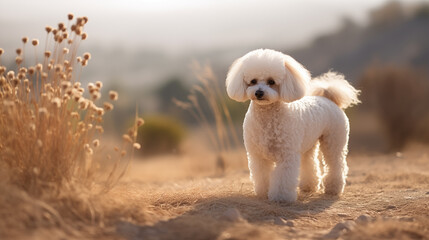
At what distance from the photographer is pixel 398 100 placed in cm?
1136

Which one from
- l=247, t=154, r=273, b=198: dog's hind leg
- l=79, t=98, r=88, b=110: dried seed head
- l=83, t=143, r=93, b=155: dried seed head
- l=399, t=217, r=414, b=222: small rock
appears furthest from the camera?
l=247, t=154, r=273, b=198: dog's hind leg

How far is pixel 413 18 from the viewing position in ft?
82.9

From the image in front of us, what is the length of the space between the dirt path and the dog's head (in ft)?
3.03

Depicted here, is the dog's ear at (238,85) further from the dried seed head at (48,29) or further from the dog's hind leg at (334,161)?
the dried seed head at (48,29)

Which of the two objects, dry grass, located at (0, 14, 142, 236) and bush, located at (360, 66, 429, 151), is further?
bush, located at (360, 66, 429, 151)

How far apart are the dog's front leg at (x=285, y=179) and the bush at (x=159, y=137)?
11.0m

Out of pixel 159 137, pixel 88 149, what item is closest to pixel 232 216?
pixel 88 149

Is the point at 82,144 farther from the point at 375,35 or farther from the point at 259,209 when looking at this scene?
the point at 375,35

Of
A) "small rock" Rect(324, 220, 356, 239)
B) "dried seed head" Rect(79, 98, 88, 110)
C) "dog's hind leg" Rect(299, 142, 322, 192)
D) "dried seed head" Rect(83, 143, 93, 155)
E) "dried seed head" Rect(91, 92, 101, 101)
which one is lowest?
"small rock" Rect(324, 220, 356, 239)

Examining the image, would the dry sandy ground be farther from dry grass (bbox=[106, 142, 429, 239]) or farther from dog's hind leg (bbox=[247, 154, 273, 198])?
dog's hind leg (bbox=[247, 154, 273, 198])

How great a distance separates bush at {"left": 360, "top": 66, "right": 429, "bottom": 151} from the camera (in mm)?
11281

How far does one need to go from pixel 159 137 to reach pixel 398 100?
284 inches

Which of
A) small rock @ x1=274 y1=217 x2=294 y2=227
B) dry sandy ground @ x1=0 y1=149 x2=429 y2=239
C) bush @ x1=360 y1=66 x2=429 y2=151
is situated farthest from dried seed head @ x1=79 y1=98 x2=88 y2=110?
bush @ x1=360 y1=66 x2=429 y2=151

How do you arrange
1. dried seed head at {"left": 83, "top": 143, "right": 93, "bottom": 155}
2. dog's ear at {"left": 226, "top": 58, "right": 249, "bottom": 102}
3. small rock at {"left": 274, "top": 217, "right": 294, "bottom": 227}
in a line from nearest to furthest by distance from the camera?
dried seed head at {"left": 83, "top": 143, "right": 93, "bottom": 155} < small rock at {"left": 274, "top": 217, "right": 294, "bottom": 227} < dog's ear at {"left": 226, "top": 58, "right": 249, "bottom": 102}
